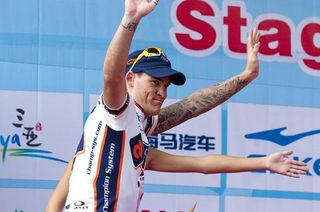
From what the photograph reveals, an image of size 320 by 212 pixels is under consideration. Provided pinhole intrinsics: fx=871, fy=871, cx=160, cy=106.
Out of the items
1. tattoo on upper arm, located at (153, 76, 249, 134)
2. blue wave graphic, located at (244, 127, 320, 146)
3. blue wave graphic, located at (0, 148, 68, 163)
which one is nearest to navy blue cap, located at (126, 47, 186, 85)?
tattoo on upper arm, located at (153, 76, 249, 134)

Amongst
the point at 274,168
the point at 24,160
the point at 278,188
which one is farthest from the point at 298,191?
the point at 274,168

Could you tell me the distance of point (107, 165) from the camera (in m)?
2.59

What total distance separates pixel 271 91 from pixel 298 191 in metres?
0.55

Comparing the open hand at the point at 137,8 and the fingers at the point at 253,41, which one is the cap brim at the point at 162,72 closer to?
the open hand at the point at 137,8

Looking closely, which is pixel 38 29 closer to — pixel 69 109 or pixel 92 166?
pixel 69 109

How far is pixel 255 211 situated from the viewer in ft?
14.9

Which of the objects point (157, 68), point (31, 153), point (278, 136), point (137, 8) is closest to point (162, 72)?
point (157, 68)

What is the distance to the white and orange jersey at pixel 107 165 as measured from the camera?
8.45ft

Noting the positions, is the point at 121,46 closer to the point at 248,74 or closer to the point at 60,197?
the point at 60,197

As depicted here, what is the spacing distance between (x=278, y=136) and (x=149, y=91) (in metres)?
1.99

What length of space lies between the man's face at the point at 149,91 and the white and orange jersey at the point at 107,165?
0.14 m

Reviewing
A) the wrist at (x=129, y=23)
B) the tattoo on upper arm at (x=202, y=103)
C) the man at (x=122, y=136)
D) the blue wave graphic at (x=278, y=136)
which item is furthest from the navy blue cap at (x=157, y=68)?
the blue wave graphic at (x=278, y=136)

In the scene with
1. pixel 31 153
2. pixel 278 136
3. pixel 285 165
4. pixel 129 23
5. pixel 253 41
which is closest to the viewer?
pixel 129 23

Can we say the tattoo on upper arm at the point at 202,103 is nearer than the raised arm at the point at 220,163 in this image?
No
